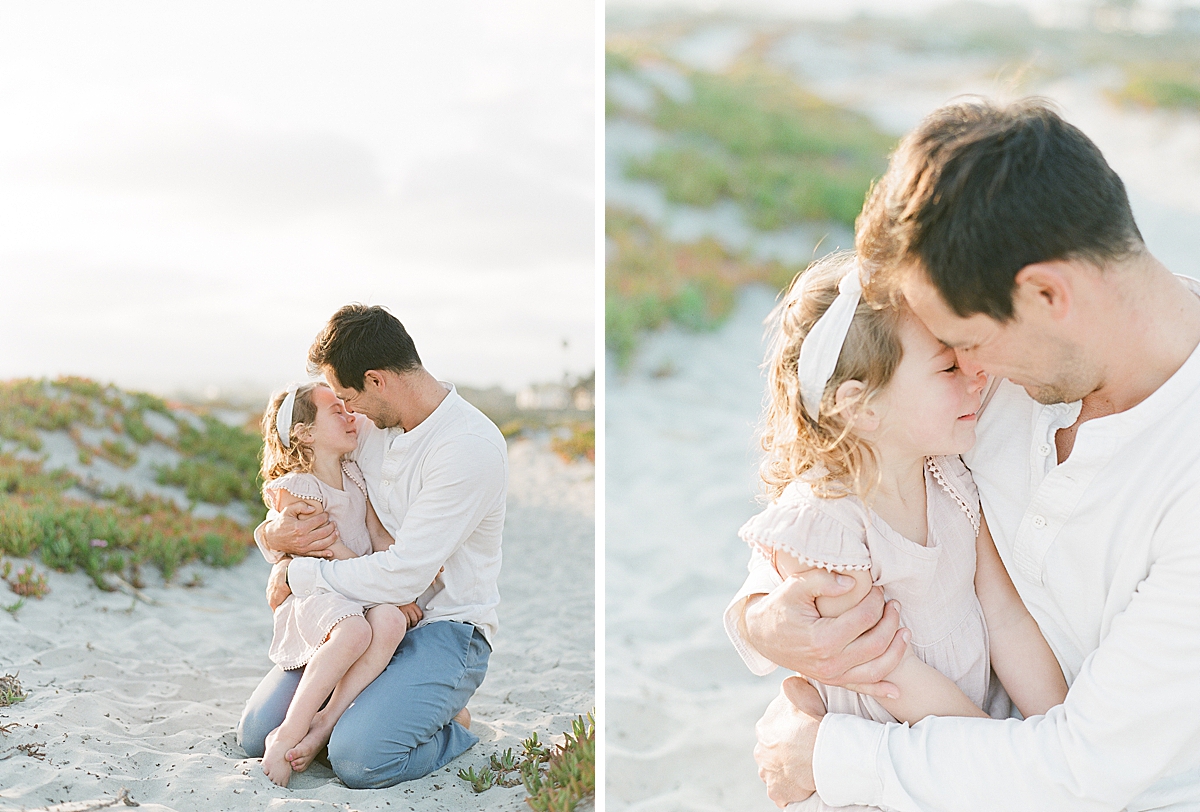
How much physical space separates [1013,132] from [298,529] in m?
2.24

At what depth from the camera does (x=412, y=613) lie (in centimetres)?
324

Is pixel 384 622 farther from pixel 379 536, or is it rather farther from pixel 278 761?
pixel 278 761

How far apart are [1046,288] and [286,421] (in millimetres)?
2177

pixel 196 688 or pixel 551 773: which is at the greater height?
pixel 551 773

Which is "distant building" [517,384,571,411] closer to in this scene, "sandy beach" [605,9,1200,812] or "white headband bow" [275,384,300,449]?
"sandy beach" [605,9,1200,812]

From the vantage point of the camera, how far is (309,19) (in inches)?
359

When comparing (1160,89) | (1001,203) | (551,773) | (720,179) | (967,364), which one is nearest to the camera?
(1001,203)

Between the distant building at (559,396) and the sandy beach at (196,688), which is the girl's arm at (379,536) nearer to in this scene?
the sandy beach at (196,688)

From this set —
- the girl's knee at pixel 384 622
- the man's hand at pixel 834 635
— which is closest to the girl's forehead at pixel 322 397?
the girl's knee at pixel 384 622

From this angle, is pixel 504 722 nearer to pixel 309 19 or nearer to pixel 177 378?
pixel 177 378

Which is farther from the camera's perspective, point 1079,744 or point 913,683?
point 913,683

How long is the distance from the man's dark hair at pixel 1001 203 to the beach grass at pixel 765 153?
7634 mm

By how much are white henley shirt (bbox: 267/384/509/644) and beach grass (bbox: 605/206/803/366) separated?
4.41m

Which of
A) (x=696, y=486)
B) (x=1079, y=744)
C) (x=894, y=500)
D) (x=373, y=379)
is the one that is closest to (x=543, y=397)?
(x=696, y=486)
